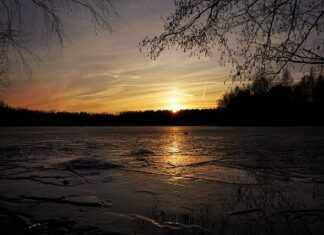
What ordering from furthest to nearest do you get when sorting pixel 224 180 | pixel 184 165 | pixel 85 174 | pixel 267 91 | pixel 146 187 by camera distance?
pixel 184 165 → pixel 85 174 → pixel 224 180 → pixel 146 187 → pixel 267 91

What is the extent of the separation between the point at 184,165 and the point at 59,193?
5606 mm

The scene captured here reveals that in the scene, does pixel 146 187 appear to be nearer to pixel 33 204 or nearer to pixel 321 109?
pixel 33 204

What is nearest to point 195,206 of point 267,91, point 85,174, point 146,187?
point 146,187

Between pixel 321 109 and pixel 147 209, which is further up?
pixel 321 109

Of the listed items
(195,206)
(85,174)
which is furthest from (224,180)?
(85,174)

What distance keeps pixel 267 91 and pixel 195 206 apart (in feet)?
8.85

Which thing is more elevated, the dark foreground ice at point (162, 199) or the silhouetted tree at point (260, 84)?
the silhouetted tree at point (260, 84)

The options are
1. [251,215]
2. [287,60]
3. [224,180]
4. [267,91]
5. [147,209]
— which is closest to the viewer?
[287,60]

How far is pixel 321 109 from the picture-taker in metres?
74.3

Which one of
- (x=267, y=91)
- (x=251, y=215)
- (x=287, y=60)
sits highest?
(x=287, y=60)

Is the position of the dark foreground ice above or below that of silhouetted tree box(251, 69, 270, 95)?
below

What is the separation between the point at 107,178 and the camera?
31.9ft

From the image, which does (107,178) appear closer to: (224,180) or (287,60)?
(224,180)

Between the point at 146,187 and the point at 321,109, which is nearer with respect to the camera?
the point at 146,187
